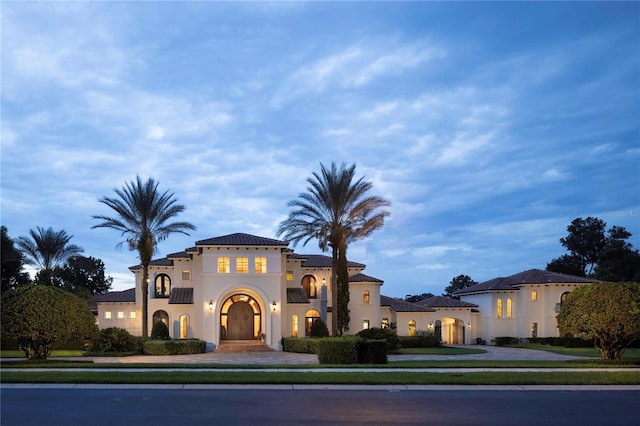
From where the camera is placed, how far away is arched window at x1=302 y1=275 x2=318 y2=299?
4912cm

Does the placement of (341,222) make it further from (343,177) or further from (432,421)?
(432,421)

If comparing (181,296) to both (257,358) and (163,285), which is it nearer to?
(163,285)

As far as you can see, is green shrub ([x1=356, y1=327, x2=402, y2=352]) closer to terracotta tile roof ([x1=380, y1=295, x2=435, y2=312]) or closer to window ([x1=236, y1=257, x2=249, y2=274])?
window ([x1=236, y1=257, x2=249, y2=274])

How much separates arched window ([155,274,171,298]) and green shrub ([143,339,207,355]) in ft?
38.4

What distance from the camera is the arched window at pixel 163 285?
49.4m

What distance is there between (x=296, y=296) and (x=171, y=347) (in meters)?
12.1

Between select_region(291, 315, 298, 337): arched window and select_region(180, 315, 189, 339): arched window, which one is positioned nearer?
select_region(180, 315, 189, 339): arched window

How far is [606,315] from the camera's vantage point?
24.9 meters

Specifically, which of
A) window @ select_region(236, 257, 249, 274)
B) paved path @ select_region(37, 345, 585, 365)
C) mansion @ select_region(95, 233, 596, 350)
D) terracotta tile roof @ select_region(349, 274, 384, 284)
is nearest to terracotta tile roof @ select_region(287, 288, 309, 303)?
mansion @ select_region(95, 233, 596, 350)

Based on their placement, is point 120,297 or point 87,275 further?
point 87,275

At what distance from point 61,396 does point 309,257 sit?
3649cm

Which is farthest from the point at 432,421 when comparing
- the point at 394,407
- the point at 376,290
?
the point at 376,290

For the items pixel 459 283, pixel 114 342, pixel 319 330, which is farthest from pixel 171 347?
pixel 459 283

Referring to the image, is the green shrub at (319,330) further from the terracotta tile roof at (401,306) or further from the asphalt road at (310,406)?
the asphalt road at (310,406)
